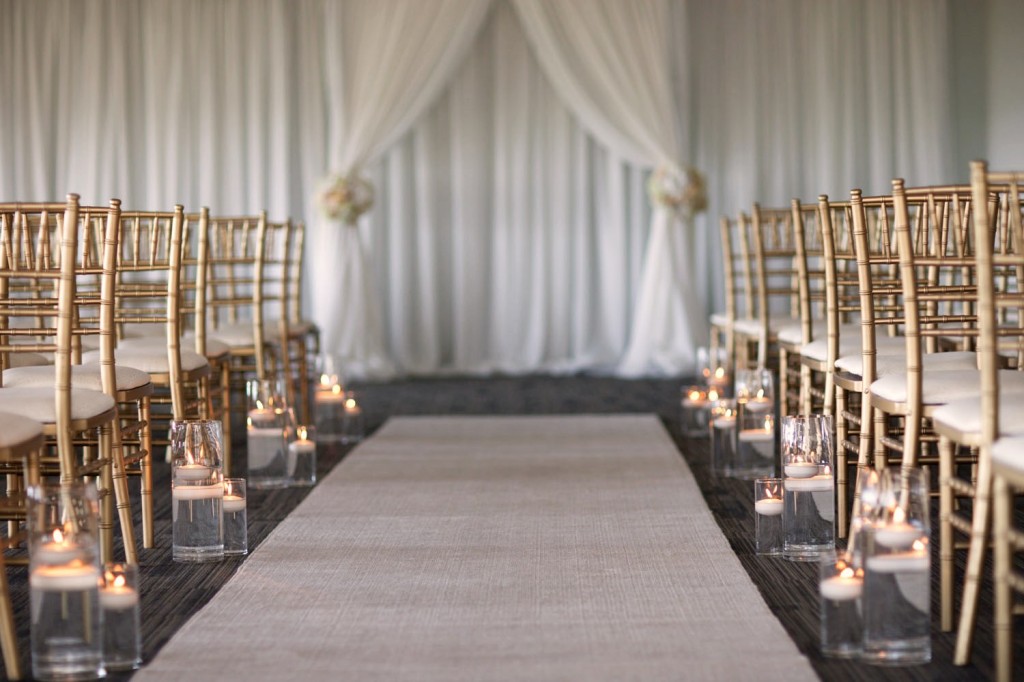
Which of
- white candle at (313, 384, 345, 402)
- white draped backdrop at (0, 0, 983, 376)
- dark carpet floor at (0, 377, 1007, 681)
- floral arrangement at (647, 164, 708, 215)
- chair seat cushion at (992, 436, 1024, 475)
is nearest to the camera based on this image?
chair seat cushion at (992, 436, 1024, 475)

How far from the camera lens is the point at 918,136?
319 inches

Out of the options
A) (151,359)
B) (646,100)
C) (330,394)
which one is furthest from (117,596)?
(646,100)

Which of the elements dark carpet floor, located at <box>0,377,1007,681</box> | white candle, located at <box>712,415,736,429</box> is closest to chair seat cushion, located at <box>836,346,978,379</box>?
dark carpet floor, located at <box>0,377,1007,681</box>

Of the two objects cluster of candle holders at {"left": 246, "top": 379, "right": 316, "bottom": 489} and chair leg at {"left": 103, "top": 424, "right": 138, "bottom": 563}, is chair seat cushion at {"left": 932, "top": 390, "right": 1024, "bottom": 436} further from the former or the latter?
cluster of candle holders at {"left": 246, "top": 379, "right": 316, "bottom": 489}

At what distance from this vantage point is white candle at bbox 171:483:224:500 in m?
3.03

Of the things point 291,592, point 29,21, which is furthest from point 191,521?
A: point 29,21

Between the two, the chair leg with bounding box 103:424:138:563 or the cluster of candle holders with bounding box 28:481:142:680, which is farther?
the chair leg with bounding box 103:424:138:563

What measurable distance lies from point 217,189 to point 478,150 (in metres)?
1.73

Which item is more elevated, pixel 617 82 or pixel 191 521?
pixel 617 82

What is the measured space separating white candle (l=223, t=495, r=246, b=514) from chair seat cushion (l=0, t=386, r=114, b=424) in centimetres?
46

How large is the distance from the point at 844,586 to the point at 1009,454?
0.42 m

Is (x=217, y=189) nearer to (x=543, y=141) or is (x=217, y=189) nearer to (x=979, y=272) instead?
(x=543, y=141)

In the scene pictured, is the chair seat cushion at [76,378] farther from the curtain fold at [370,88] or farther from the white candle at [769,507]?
the curtain fold at [370,88]

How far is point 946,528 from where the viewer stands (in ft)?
7.85
